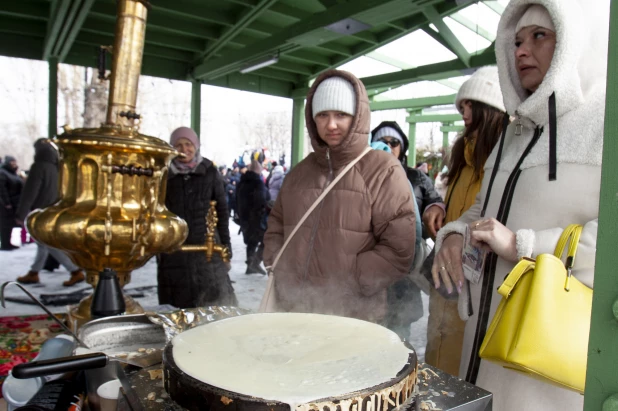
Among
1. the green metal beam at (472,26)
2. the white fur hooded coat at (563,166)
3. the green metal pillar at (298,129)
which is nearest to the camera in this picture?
the white fur hooded coat at (563,166)

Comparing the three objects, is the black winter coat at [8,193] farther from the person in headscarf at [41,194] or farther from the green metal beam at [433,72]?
the green metal beam at [433,72]

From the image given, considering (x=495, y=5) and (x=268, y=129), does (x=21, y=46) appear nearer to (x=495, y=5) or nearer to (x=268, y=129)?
(x=495, y=5)

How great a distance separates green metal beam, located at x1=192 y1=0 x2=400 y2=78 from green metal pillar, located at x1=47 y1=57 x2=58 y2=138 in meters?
1.84

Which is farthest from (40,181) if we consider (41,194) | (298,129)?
(298,129)

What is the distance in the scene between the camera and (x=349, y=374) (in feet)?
2.59

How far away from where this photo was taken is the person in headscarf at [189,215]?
3.44m

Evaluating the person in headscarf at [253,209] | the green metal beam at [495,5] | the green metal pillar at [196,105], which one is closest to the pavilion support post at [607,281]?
the green metal beam at [495,5]

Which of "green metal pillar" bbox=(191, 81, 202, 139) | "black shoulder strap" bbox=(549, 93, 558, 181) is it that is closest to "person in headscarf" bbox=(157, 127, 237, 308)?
"black shoulder strap" bbox=(549, 93, 558, 181)

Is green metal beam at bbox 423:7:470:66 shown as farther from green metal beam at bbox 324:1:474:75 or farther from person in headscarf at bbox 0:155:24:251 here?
person in headscarf at bbox 0:155:24:251

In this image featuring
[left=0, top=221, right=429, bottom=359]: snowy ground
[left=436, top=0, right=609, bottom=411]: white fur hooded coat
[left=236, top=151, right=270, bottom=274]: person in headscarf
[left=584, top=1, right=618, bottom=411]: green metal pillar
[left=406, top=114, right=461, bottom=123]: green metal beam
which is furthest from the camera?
[left=406, top=114, right=461, bottom=123]: green metal beam

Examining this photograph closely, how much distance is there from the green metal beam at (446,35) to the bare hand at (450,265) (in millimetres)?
3846

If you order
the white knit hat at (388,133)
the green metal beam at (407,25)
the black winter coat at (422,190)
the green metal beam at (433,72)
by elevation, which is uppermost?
the green metal beam at (407,25)

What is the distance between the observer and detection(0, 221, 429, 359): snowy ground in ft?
12.8

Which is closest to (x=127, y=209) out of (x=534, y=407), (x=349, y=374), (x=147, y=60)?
(x=349, y=374)
